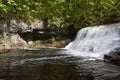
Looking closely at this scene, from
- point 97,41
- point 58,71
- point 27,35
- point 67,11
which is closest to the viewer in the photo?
point 58,71

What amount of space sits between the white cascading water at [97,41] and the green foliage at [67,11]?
327 cm

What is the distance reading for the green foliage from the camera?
31.6 meters

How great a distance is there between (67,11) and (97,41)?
32.5 ft

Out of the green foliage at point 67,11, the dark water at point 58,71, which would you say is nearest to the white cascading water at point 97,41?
the green foliage at point 67,11

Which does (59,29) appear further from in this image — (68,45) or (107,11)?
(107,11)

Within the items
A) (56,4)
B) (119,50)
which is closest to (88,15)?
(56,4)

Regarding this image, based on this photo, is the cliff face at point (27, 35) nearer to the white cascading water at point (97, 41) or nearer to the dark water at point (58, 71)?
the white cascading water at point (97, 41)

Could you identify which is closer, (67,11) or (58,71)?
(58,71)

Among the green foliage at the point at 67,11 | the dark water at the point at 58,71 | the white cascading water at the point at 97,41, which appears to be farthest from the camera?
the green foliage at the point at 67,11

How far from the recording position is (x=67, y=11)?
3675cm

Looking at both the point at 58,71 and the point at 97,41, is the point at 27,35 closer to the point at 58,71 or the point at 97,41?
the point at 97,41

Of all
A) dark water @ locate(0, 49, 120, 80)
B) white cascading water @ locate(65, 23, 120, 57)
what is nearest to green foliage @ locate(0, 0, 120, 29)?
white cascading water @ locate(65, 23, 120, 57)

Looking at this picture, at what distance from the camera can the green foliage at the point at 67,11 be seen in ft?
104

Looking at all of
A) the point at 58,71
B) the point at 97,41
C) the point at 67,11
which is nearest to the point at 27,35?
the point at 67,11
